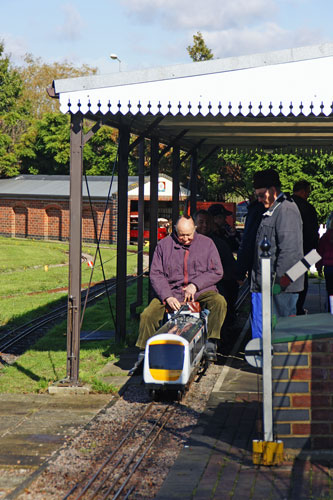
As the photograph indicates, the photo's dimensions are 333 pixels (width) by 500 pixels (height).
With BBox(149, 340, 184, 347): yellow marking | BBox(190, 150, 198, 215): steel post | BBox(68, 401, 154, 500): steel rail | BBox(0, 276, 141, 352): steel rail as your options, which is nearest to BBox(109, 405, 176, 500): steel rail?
BBox(68, 401, 154, 500): steel rail

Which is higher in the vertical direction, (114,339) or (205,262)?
(205,262)

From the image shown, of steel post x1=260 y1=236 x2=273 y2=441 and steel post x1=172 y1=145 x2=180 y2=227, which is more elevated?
steel post x1=172 y1=145 x2=180 y2=227

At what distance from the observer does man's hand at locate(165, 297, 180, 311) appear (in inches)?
356

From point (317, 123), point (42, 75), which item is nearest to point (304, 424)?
point (317, 123)

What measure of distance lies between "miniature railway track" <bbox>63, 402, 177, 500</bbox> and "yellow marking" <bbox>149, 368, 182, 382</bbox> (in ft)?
1.14

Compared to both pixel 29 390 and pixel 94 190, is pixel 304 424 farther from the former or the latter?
pixel 94 190

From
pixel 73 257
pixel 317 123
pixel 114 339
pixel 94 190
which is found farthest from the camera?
pixel 94 190

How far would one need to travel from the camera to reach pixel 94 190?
44.7 meters


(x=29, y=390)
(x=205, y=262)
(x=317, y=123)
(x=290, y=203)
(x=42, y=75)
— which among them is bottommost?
(x=29, y=390)

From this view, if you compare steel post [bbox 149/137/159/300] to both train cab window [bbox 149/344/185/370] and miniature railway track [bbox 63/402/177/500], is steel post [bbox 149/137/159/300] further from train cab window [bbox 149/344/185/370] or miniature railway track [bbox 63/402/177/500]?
miniature railway track [bbox 63/402/177/500]

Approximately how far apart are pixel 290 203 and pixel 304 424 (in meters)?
2.84

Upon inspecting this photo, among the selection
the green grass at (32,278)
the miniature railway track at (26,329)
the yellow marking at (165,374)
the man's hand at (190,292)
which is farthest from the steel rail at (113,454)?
the miniature railway track at (26,329)

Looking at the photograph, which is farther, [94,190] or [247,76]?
[94,190]

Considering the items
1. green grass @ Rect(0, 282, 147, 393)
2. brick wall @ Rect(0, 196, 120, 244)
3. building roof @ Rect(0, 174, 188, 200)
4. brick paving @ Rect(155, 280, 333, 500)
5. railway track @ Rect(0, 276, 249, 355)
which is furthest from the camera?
brick wall @ Rect(0, 196, 120, 244)
